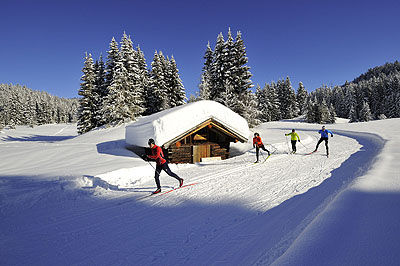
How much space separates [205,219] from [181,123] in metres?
7.53

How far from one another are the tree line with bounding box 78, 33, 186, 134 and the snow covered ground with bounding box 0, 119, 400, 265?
63.5ft

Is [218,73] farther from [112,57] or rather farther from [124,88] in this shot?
[112,57]

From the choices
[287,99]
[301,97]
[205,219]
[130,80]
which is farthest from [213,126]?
[301,97]

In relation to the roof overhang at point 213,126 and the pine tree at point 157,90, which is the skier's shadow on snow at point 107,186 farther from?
the pine tree at point 157,90

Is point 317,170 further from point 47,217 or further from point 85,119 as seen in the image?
point 85,119

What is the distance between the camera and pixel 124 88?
26.5 metres

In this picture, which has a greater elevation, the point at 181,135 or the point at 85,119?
the point at 85,119

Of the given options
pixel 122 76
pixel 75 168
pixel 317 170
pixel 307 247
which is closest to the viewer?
pixel 307 247

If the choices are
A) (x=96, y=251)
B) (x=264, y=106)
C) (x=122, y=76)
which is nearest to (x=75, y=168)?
(x=96, y=251)

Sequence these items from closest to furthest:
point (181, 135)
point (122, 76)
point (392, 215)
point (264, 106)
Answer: point (392, 215), point (181, 135), point (122, 76), point (264, 106)

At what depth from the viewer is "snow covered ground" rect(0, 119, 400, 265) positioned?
114 inches

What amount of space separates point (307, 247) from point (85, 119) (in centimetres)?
3486

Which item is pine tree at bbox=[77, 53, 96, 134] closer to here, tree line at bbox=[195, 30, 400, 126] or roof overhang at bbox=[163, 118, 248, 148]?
tree line at bbox=[195, 30, 400, 126]

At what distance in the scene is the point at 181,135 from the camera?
11508 millimetres
